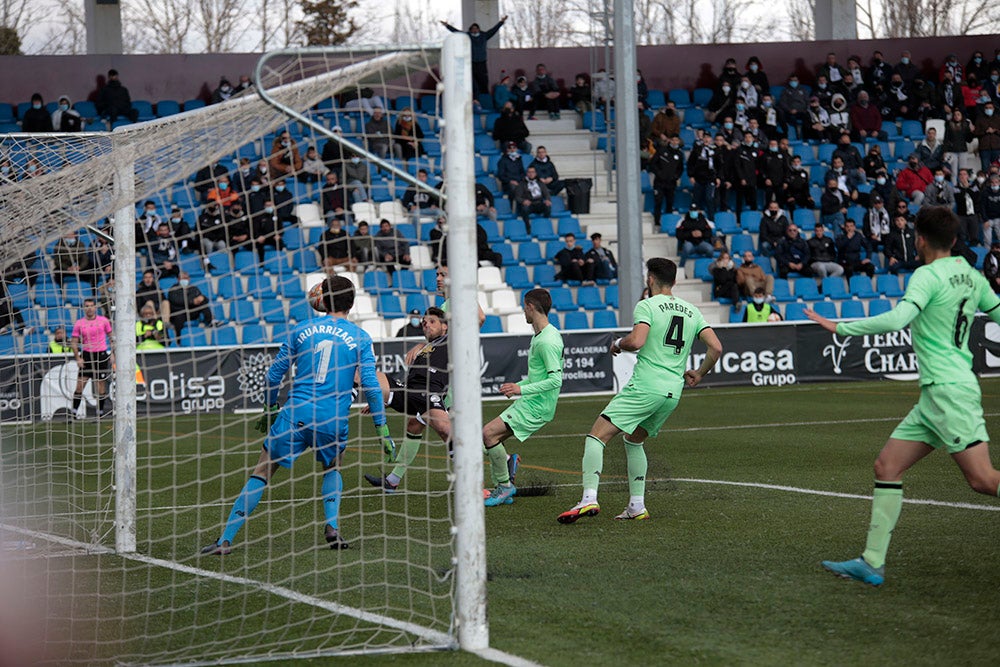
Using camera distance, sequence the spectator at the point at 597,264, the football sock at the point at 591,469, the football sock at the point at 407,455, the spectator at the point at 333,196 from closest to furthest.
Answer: the spectator at the point at 333,196 → the football sock at the point at 591,469 → the football sock at the point at 407,455 → the spectator at the point at 597,264

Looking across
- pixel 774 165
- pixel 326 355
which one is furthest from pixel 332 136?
pixel 774 165

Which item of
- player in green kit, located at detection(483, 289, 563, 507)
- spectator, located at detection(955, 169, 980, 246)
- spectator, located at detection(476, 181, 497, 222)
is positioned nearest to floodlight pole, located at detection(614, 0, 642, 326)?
spectator, located at detection(476, 181, 497, 222)

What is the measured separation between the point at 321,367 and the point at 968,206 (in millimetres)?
23520

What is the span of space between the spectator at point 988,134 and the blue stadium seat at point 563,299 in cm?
1208

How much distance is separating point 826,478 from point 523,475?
2746 millimetres

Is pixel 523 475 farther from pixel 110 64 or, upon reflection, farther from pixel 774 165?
pixel 110 64

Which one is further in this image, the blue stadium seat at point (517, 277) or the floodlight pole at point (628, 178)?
the blue stadium seat at point (517, 277)

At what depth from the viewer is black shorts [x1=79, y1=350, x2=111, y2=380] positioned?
35.9 ft

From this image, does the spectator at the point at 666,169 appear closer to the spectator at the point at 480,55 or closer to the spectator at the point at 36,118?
the spectator at the point at 480,55

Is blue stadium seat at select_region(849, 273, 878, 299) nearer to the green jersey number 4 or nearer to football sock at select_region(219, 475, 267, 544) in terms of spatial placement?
the green jersey number 4

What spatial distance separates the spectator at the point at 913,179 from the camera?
28.2 metres

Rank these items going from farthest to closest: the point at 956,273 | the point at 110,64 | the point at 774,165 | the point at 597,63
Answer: the point at 597,63 < the point at 110,64 < the point at 774,165 < the point at 956,273

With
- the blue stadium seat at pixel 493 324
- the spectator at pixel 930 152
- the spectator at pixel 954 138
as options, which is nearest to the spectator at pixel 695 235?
the blue stadium seat at pixel 493 324

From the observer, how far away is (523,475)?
1112 cm
